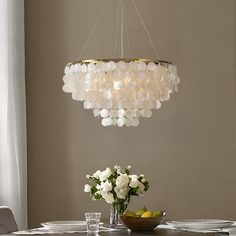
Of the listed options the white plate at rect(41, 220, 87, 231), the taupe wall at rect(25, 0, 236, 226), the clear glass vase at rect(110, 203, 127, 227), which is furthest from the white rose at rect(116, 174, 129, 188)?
the taupe wall at rect(25, 0, 236, 226)

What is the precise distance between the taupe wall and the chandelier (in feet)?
3.46

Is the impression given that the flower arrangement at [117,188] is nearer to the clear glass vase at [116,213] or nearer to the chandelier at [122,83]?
the clear glass vase at [116,213]

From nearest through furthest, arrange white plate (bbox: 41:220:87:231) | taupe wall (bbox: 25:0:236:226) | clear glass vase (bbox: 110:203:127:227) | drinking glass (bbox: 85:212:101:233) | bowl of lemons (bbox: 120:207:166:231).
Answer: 1. drinking glass (bbox: 85:212:101:233)
2. bowl of lemons (bbox: 120:207:166:231)
3. white plate (bbox: 41:220:87:231)
4. clear glass vase (bbox: 110:203:127:227)
5. taupe wall (bbox: 25:0:236:226)

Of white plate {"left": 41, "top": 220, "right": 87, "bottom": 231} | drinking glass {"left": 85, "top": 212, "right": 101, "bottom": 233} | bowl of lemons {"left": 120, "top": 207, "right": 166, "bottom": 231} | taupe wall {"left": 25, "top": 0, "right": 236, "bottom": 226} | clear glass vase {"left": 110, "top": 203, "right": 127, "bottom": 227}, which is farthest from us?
taupe wall {"left": 25, "top": 0, "right": 236, "bottom": 226}

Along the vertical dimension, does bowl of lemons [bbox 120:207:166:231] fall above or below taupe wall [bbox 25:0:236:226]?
below

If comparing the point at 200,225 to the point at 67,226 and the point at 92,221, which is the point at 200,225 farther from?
the point at 67,226

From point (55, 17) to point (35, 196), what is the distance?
50.9 inches

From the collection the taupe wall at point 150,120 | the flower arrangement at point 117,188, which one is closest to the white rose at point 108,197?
the flower arrangement at point 117,188

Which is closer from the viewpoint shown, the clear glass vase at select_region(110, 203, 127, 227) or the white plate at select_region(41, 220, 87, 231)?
the white plate at select_region(41, 220, 87, 231)

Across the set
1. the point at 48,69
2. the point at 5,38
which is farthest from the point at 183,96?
the point at 5,38

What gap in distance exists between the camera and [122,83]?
365 cm

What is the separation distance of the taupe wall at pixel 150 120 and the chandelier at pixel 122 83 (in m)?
1.05

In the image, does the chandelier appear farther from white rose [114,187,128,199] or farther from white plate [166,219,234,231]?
white plate [166,219,234,231]

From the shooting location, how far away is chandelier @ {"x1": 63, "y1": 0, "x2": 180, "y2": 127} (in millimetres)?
3643
